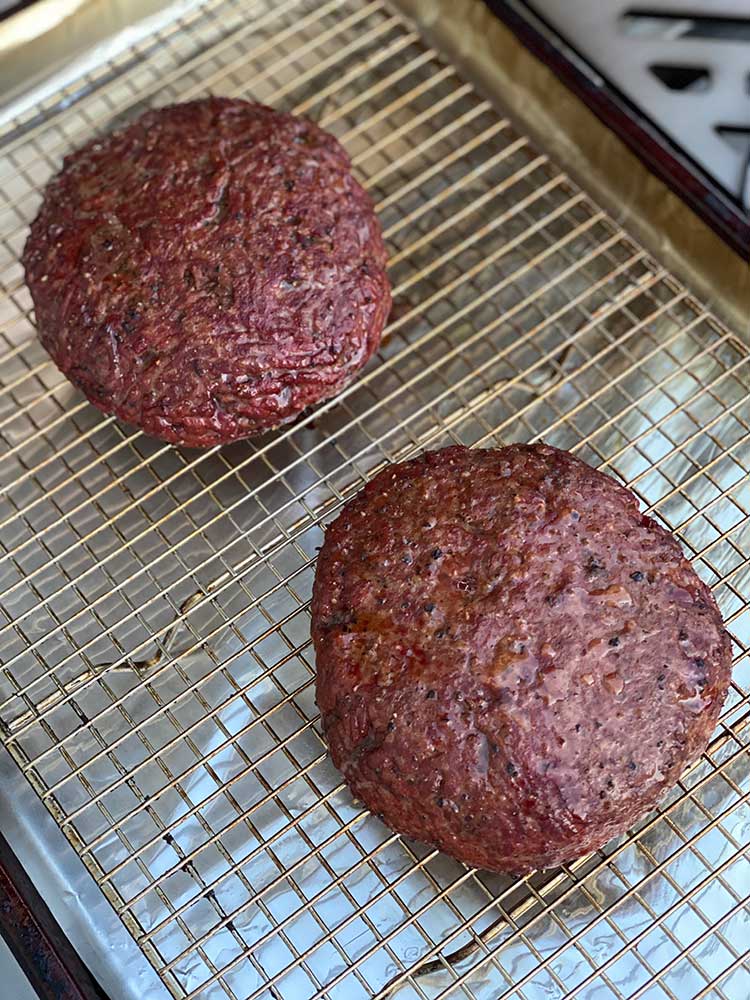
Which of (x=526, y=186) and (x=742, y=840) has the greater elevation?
(x=526, y=186)

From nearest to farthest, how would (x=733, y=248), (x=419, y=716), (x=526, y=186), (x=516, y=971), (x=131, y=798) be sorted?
(x=419, y=716) < (x=516, y=971) < (x=131, y=798) < (x=733, y=248) < (x=526, y=186)

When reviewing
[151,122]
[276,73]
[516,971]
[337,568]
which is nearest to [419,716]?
[337,568]

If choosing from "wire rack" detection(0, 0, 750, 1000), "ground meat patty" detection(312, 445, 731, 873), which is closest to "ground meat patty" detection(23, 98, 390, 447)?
"wire rack" detection(0, 0, 750, 1000)

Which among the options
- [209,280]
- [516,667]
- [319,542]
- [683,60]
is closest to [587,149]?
[683,60]

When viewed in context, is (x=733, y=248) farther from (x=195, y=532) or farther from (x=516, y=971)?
(x=516, y=971)

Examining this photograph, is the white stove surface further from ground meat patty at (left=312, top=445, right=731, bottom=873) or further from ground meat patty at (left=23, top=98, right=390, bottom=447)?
ground meat patty at (left=312, top=445, right=731, bottom=873)
